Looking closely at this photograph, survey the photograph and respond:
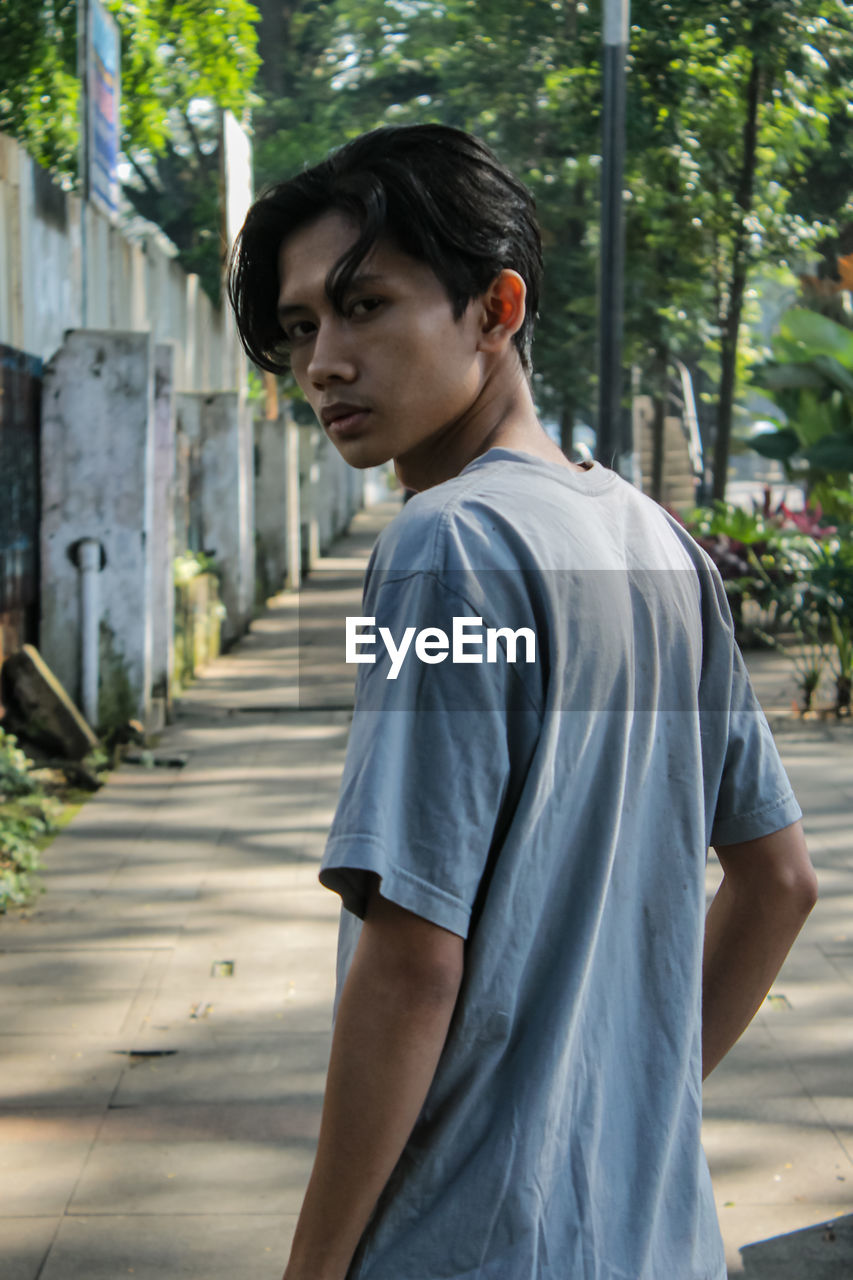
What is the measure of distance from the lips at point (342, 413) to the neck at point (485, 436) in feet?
0.24

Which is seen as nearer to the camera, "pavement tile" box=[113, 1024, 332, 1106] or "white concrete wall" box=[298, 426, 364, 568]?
"pavement tile" box=[113, 1024, 332, 1106]

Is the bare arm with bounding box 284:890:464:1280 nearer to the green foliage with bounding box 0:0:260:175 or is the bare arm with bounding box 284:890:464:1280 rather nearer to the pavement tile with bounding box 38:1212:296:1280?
the pavement tile with bounding box 38:1212:296:1280

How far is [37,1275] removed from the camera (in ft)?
9.93

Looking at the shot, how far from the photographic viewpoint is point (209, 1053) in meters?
4.19

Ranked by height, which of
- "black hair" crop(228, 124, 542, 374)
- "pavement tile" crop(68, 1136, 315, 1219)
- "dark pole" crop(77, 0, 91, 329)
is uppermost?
"dark pole" crop(77, 0, 91, 329)

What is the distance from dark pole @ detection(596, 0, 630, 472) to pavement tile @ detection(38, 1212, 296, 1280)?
620 cm

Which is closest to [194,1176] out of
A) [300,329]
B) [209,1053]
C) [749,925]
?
[209,1053]

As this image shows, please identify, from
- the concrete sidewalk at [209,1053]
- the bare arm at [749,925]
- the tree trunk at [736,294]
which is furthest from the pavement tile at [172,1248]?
the tree trunk at [736,294]

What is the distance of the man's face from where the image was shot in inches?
52.7

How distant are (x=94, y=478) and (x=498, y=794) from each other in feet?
24.4

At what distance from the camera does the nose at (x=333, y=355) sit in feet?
4.48

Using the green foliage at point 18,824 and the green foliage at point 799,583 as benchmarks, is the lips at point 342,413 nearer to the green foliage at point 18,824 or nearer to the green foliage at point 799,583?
the green foliage at point 18,824

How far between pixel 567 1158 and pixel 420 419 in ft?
2.18

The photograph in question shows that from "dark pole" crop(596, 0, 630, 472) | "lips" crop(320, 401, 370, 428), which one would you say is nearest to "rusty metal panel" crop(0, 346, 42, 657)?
"dark pole" crop(596, 0, 630, 472)
